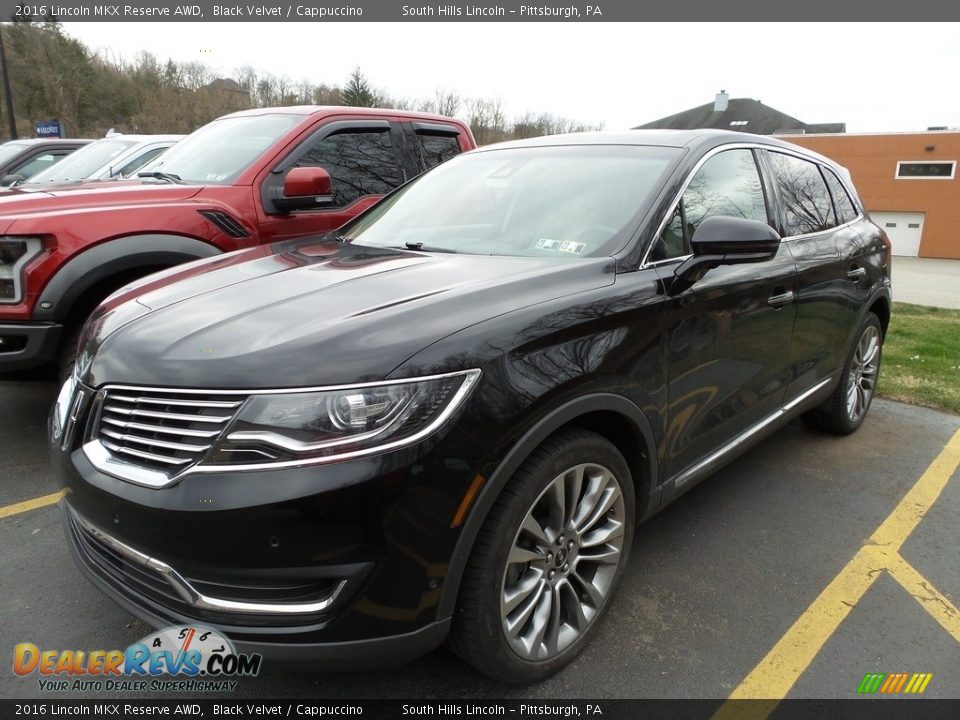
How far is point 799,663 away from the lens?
2.34 m

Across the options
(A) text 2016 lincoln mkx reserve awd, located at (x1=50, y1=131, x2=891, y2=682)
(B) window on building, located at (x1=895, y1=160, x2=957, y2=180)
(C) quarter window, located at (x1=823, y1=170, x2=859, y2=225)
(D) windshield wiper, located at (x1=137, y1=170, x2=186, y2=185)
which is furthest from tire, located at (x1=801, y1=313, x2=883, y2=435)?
(B) window on building, located at (x1=895, y1=160, x2=957, y2=180)

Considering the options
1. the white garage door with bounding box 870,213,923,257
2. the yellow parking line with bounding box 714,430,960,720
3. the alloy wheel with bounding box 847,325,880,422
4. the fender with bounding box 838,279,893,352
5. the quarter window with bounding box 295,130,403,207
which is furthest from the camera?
the white garage door with bounding box 870,213,923,257

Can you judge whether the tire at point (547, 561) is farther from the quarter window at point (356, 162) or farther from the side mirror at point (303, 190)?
the quarter window at point (356, 162)

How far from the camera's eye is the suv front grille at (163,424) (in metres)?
1.71

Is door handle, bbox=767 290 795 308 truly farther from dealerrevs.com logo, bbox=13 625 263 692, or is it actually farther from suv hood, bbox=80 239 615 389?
dealerrevs.com logo, bbox=13 625 263 692

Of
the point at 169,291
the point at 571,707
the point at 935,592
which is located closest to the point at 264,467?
the point at 169,291

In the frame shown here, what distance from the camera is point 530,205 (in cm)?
292

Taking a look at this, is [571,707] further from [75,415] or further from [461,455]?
[75,415]

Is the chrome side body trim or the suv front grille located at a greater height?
the suv front grille

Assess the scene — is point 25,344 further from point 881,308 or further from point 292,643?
point 881,308

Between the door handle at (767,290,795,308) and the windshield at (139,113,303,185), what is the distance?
337cm

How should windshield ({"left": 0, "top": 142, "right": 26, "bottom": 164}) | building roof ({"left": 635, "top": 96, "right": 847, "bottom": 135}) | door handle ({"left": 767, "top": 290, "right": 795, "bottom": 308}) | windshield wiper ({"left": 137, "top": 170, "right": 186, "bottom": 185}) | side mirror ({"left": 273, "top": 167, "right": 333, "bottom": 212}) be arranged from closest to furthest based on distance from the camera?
door handle ({"left": 767, "top": 290, "right": 795, "bottom": 308}) < side mirror ({"left": 273, "top": 167, "right": 333, "bottom": 212}) < windshield wiper ({"left": 137, "top": 170, "right": 186, "bottom": 185}) < windshield ({"left": 0, "top": 142, "right": 26, "bottom": 164}) < building roof ({"left": 635, "top": 96, "right": 847, "bottom": 135})

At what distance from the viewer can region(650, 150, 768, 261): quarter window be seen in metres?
2.65

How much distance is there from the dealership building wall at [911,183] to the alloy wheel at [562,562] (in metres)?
37.2
